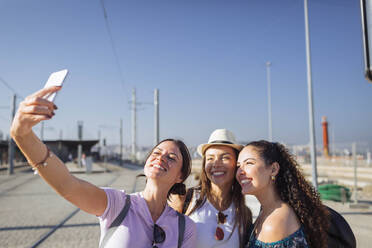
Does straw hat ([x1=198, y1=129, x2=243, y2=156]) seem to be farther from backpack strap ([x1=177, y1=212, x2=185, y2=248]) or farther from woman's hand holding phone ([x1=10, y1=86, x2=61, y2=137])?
woman's hand holding phone ([x1=10, y1=86, x2=61, y2=137])

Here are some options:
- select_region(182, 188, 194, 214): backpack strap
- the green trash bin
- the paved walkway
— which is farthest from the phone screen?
the green trash bin

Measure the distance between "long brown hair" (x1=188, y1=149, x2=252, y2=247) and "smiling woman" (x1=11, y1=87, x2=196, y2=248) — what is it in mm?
499

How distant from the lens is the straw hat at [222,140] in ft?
10.1

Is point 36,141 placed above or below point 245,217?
above

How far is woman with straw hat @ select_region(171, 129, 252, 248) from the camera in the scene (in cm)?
261

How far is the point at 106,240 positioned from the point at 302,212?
59.5 inches

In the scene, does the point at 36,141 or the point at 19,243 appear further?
the point at 19,243

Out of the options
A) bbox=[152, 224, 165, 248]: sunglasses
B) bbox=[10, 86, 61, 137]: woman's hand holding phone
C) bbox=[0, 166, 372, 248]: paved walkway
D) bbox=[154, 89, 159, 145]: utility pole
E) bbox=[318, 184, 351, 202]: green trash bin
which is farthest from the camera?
bbox=[154, 89, 159, 145]: utility pole

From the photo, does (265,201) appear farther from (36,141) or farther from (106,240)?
(36,141)

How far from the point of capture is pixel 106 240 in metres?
1.89

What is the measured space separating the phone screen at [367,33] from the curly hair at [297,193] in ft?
3.91

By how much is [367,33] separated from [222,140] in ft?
6.17

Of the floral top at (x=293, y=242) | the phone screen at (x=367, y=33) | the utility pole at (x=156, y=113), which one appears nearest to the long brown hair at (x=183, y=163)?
the floral top at (x=293, y=242)

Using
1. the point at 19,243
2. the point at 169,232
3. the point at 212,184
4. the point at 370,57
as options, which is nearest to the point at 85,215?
the point at 19,243
